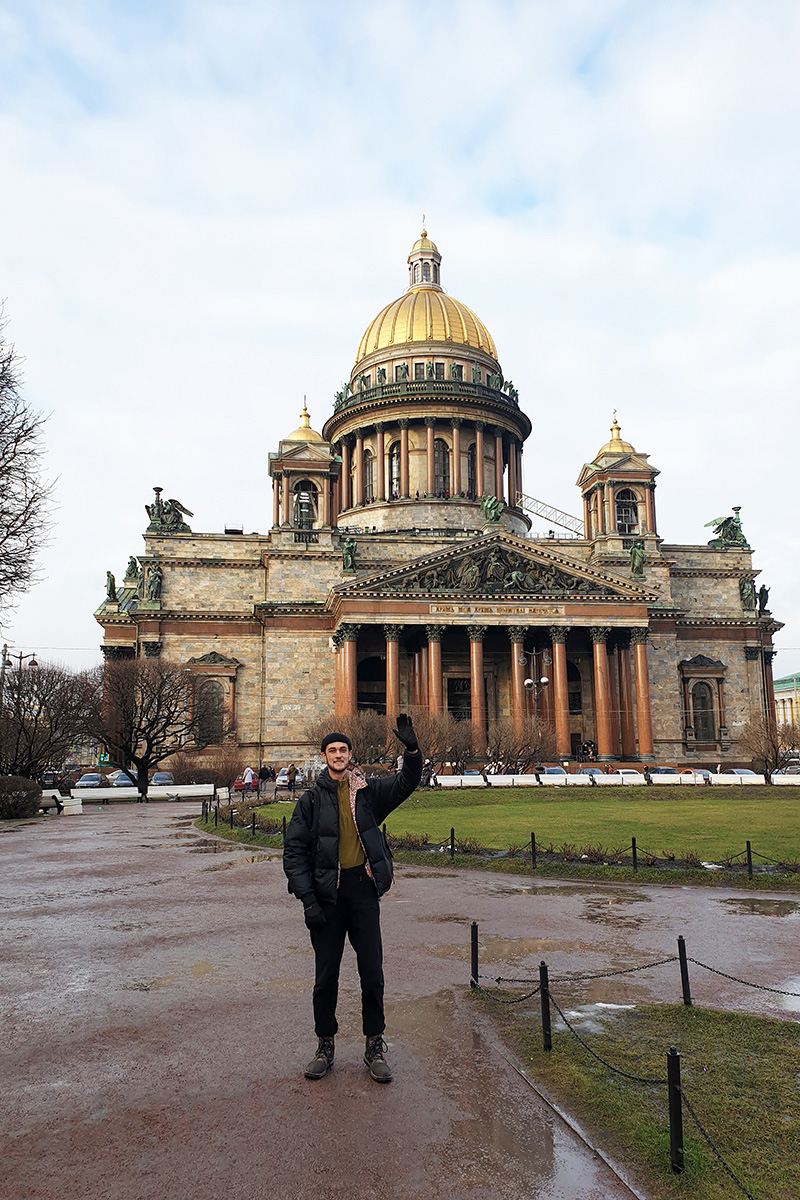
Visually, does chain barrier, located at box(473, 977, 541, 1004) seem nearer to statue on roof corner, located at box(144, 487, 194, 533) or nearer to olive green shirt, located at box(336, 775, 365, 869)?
olive green shirt, located at box(336, 775, 365, 869)

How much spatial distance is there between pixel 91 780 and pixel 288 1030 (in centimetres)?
4688

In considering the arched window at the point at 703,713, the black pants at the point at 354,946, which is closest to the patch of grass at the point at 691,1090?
the black pants at the point at 354,946

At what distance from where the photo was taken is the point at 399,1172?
552 centimetres

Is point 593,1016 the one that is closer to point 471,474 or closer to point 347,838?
point 347,838

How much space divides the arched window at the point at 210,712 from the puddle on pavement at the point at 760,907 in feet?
131

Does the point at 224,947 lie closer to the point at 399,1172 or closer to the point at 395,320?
the point at 399,1172

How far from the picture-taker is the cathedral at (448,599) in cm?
5459

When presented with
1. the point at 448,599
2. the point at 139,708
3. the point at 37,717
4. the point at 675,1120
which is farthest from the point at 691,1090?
the point at 448,599

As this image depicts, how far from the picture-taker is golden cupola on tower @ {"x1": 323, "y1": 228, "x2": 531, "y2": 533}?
6900 cm

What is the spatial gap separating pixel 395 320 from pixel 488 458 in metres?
13.9

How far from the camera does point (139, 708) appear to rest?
46.8 m

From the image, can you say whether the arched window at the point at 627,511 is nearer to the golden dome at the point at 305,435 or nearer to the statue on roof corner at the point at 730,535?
the statue on roof corner at the point at 730,535

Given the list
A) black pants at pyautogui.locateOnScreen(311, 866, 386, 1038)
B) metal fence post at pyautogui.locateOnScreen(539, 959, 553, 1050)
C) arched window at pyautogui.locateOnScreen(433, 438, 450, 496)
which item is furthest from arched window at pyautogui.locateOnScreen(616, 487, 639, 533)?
black pants at pyautogui.locateOnScreen(311, 866, 386, 1038)

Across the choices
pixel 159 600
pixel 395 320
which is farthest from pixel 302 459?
pixel 395 320
